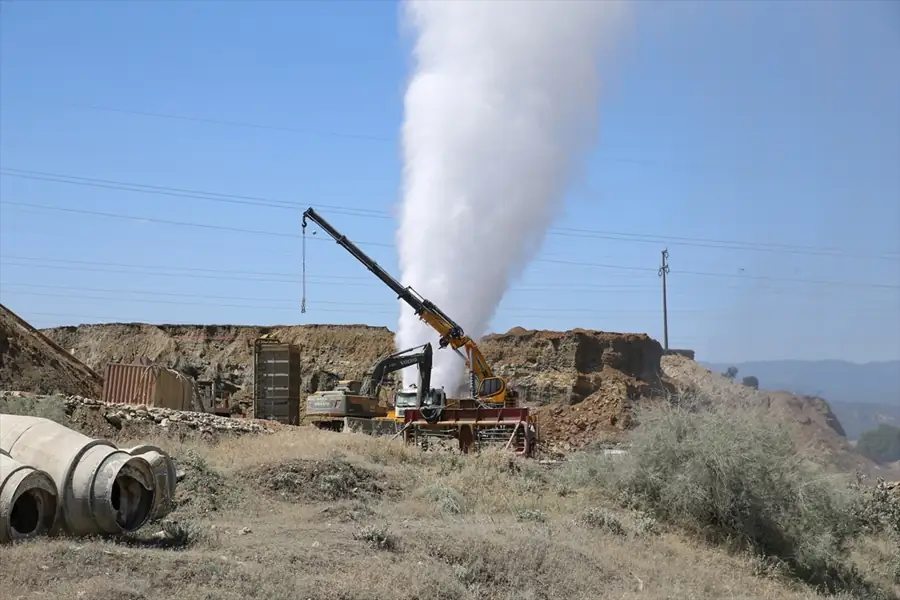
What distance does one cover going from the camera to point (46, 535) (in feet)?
42.4

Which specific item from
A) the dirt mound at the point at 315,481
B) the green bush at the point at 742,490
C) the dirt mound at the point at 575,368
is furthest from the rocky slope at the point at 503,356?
the dirt mound at the point at 315,481

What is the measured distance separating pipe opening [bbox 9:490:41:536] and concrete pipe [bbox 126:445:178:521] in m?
1.57

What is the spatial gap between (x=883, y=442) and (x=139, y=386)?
93.8 metres

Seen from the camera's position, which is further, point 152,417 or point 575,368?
point 575,368

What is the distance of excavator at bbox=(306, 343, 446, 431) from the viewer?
32094 mm

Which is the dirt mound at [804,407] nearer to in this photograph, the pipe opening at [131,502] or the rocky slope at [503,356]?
the rocky slope at [503,356]

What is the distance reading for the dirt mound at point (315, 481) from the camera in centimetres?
1964

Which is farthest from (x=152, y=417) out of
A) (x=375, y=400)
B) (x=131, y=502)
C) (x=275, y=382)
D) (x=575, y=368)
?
(x=575, y=368)

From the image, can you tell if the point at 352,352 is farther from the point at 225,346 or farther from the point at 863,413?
the point at 863,413

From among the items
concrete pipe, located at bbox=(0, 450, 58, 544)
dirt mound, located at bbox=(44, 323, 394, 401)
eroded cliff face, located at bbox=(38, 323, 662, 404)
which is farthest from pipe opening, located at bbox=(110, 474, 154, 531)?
dirt mound, located at bbox=(44, 323, 394, 401)

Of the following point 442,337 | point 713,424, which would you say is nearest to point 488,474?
point 713,424

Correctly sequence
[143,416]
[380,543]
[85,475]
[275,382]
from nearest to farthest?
[85,475] → [380,543] → [143,416] → [275,382]

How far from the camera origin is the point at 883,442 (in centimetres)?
10800

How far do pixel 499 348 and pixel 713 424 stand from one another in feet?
102
